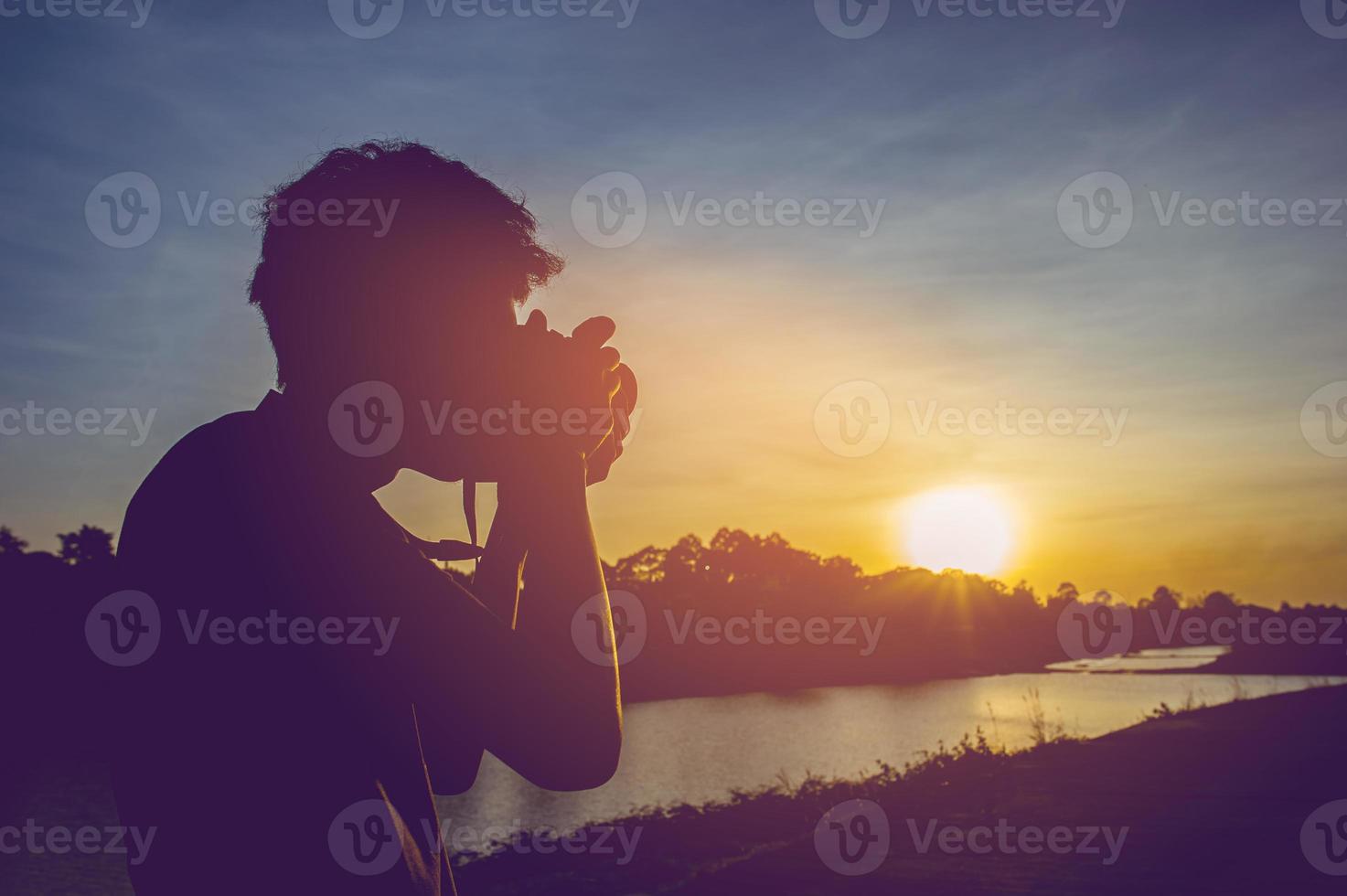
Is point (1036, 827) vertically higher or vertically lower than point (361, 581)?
lower

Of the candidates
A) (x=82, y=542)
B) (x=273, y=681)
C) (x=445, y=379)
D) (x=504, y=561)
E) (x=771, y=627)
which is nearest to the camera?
(x=273, y=681)

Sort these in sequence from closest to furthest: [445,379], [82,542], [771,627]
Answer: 1. [445,379]
2. [82,542]
3. [771,627]

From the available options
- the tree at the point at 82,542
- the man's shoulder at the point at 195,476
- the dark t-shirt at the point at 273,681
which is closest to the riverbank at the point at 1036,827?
the dark t-shirt at the point at 273,681

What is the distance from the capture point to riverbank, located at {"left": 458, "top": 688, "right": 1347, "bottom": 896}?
24.2ft

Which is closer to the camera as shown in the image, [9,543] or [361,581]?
[361,581]

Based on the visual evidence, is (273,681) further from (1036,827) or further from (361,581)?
(1036,827)

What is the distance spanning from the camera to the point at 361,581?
1.20 meters

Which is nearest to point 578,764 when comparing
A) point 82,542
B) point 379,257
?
point 379,257

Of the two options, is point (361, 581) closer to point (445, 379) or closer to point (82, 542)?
point (445, 379)

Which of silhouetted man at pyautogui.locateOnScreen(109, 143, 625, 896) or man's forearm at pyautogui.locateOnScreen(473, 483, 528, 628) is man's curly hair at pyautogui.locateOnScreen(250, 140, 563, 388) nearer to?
silhouetted man at pyautogui.locateOnScreen(109, 143, 625, 896)

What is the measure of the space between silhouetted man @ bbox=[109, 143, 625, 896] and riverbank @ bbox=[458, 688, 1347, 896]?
6.93 meters

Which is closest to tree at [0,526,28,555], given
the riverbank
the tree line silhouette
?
the tree line silhouette

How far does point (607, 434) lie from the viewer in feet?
5.23

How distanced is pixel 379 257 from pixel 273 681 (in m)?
0.72
